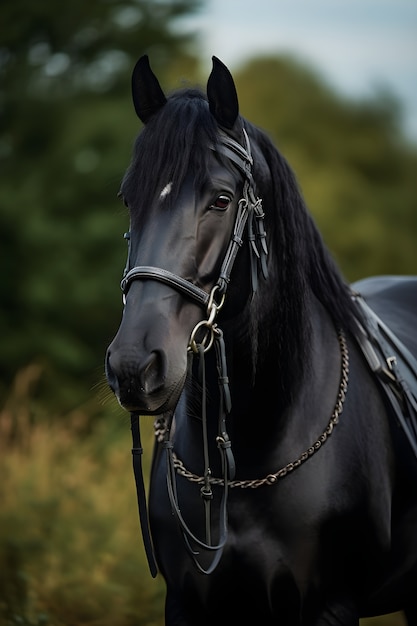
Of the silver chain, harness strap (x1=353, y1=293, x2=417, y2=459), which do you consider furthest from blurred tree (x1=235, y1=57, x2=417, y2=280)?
the silver chain

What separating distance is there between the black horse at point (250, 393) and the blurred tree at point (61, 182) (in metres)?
10.3

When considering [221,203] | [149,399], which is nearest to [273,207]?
[221,203]

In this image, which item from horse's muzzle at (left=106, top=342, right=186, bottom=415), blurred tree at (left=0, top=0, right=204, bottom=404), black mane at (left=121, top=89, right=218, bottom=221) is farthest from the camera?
blurred tree at (left=0, top=0, right=204, bottom=404)

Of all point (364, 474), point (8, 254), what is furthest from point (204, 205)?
point (8, 254)

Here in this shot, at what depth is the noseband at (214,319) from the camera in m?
2.83

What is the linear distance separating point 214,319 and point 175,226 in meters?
0.31

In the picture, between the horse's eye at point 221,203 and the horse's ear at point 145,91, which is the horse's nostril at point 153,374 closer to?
Answer: the horse's eye at point 221,203

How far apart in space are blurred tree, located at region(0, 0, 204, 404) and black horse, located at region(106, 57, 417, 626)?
406 inches

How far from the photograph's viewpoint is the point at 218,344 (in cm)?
299

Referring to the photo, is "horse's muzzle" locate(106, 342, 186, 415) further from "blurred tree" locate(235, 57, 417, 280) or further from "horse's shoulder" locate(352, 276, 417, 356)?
"blurred tree" locate(235, 57, 417, 280)

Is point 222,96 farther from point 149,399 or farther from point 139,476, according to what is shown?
point 139,476

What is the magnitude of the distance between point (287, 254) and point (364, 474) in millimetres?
795

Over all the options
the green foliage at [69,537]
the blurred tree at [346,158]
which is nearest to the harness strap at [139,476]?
the green foliage at [69,537]

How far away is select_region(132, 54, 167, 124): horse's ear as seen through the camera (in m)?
3.16
